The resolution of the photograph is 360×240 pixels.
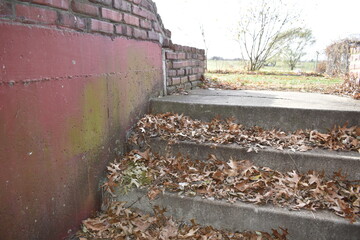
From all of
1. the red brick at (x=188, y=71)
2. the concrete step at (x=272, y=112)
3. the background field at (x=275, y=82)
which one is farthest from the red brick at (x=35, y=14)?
the background field at (x=275, y=82)

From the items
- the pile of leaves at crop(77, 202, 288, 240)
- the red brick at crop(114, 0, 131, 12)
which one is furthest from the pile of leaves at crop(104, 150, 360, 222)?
the red brick at crop(114, 0, 131, 12)

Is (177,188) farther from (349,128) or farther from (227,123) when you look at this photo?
(349,128)

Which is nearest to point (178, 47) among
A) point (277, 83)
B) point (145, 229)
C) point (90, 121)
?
point (90, 121)

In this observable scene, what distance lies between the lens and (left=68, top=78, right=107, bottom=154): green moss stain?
2.13 meters

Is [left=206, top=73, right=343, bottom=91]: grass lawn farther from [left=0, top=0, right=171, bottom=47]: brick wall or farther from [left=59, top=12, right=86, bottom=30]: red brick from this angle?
[left=59, top=12, right=86, bottom=30]: red brick

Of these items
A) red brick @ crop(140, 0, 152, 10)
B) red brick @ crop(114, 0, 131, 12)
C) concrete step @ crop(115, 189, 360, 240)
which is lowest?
concrete step @ crop(115, 189, 360, 240)

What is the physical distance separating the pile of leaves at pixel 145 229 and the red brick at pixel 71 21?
1.48 metres

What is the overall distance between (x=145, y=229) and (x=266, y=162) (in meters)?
1.19

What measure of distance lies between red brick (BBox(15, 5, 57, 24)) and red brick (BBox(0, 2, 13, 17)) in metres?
0.05

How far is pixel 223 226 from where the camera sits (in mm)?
2141

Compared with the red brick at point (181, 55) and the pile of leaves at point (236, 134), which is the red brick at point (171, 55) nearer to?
the red brick at point (181, 55)

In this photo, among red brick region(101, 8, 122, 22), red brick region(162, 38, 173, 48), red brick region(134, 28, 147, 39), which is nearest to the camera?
red brick region(101, 8, 122, 22)

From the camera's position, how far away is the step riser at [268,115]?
270 centimetres

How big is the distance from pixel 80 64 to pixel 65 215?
1152 mm
